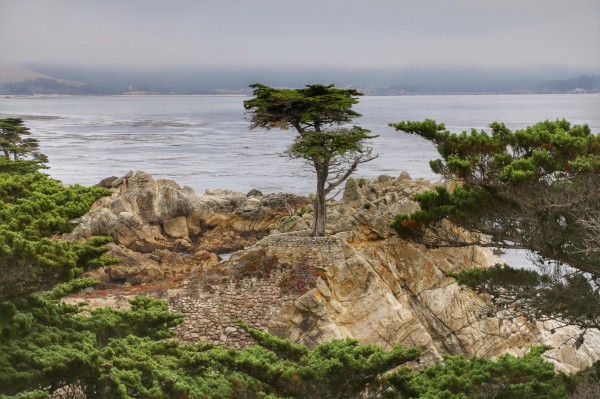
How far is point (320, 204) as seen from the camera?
20.5 m

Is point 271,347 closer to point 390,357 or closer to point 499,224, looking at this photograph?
point 390,357

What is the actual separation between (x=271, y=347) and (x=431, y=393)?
8.16 ft

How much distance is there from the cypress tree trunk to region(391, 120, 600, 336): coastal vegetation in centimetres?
896

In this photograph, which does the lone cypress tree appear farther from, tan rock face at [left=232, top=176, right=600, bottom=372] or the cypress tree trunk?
tan rock face at [left=232, top=176, right=600, bottom=372]

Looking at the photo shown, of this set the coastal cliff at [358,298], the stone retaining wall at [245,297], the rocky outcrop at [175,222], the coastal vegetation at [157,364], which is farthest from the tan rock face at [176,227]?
the coastal vegetation at [157,364]

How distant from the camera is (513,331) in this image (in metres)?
18.4

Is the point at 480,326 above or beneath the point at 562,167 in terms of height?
beneath

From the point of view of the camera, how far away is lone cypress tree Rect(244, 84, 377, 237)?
19.4 metres

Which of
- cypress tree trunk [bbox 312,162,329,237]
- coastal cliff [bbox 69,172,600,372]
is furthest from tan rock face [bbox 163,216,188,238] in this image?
cypress tree trunk [bbox 312,162,329,237]

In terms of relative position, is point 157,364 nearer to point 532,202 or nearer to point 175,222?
point 532,202

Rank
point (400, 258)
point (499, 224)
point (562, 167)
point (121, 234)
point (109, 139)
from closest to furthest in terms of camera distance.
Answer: point (562, 167), point (499, 224), point (400, 258), point (121, 234), point (109, 139)

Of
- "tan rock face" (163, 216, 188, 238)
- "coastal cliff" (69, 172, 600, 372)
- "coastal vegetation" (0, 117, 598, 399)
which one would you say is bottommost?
"tan rock face" (163, 216, 188, 238)

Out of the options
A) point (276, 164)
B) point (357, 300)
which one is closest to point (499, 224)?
point (357, 300)

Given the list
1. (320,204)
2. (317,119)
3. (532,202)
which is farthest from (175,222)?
(532,202)
